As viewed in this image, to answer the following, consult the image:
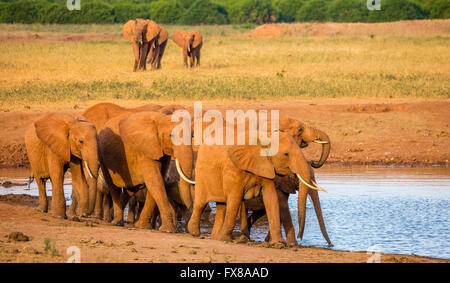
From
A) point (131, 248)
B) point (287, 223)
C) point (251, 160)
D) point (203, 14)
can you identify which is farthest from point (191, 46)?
point (203, 14)

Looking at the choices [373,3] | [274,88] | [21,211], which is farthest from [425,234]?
[373,3]

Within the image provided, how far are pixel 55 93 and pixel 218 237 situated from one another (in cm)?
1497

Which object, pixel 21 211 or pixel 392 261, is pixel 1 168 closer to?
pixel 21 211

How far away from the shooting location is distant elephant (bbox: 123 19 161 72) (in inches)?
1250

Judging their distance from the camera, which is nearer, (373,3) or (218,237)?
(218,237)

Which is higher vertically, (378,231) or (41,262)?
(41,262)

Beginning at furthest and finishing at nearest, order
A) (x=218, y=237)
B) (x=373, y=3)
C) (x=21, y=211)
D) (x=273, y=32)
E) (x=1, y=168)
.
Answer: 1. (x=373, y=3)
2. (x=273, y=32)
3. (x=1, y=168)
4. (x=21, y=211)
5. (x=218, y=237)

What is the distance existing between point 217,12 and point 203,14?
5.89ft

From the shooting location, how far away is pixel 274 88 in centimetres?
2469

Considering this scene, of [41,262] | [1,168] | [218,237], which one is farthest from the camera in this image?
[1,168]

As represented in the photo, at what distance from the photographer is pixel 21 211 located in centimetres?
1069

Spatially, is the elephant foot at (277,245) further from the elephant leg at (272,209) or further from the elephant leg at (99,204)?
the elephant leg at (99,204)

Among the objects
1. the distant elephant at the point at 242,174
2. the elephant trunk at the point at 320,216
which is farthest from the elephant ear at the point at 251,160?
the elephant trunk at the point at 320,216

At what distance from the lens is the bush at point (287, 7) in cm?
7312
